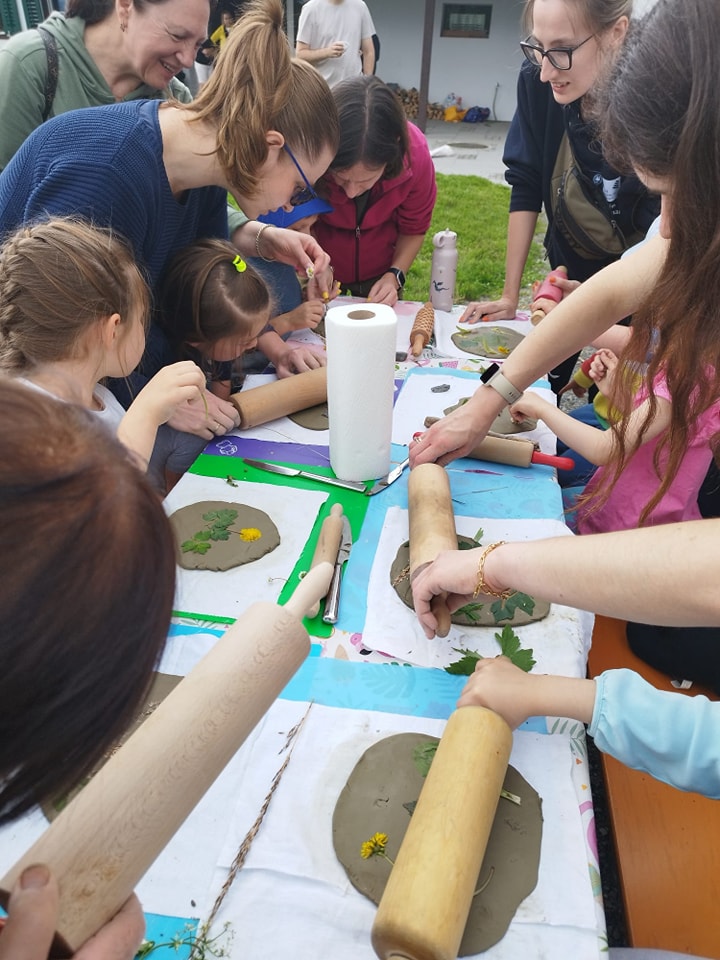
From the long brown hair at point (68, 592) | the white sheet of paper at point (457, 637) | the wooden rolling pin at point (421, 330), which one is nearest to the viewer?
the long brown hair at point (68, 592)

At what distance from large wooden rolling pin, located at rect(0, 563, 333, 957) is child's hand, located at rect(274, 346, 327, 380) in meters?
1.47

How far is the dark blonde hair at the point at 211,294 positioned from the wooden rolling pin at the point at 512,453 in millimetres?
876

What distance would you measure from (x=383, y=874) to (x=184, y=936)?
274mm

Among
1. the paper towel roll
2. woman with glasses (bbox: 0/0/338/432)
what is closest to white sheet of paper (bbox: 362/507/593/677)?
the paper towel roll

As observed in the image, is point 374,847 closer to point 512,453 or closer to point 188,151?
point 512,453

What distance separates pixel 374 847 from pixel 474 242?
6629mm

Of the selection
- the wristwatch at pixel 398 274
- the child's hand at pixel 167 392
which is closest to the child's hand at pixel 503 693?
the child's hand at pixel 167 392

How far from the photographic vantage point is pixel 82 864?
74cm

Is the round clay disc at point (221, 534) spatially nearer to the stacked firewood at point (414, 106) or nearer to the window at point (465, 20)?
the stacked firewood at point (414, 106)

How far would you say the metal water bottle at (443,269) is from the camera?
2.84 metres

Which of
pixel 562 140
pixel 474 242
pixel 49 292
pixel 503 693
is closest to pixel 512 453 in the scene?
pixel 503 693

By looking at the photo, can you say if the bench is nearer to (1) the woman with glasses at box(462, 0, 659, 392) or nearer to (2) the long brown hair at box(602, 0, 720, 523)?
(2) the long brown hair at box(602, 0, 720, 523)

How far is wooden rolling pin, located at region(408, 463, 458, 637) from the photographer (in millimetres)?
1326

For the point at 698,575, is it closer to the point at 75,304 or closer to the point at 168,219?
the point at 75,304
